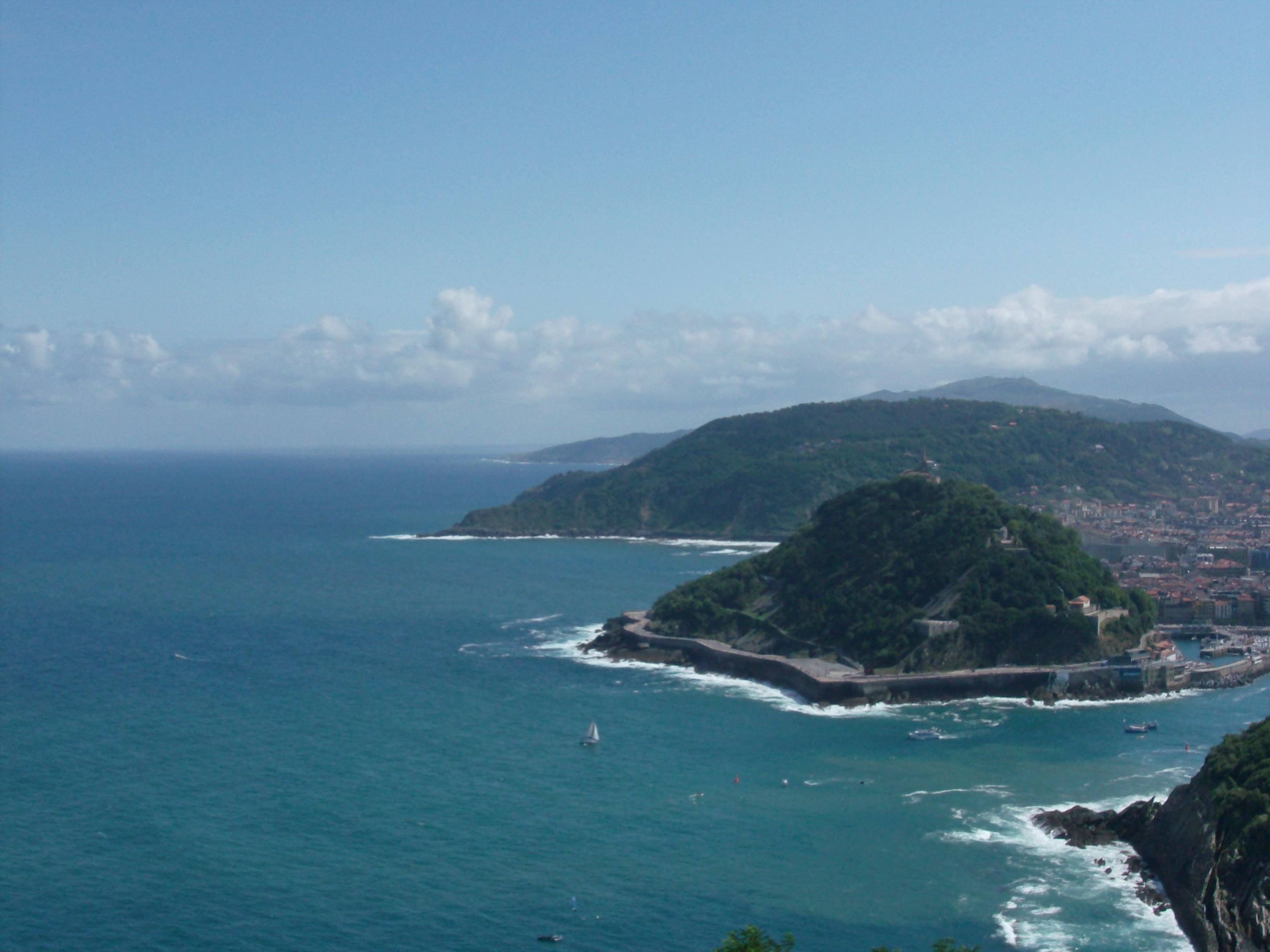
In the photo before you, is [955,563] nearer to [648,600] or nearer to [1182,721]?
[1182,721]

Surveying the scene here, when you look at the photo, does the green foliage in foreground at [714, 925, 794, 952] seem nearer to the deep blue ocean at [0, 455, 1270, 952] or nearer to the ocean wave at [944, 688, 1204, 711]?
the deep blue ocean at [0, 455, 1270, 952]

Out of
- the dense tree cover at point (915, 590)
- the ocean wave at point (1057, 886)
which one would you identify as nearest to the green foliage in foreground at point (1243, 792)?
the ocean wave at point (1057, 886)

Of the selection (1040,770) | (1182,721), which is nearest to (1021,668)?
(1182,721)

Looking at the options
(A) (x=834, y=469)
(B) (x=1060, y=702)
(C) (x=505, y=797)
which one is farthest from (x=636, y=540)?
(C) (x=505, y=797)

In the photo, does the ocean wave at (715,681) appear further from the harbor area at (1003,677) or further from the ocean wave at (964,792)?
the ocean wave at (964,792)

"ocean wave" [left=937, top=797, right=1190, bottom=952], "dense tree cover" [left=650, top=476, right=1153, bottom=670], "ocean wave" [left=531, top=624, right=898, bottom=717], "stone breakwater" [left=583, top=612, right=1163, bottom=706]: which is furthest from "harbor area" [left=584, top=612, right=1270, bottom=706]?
"ocean wave" [left=937, top=797, right=1190, bottom=952]

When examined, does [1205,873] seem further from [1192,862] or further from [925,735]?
[925,735]
